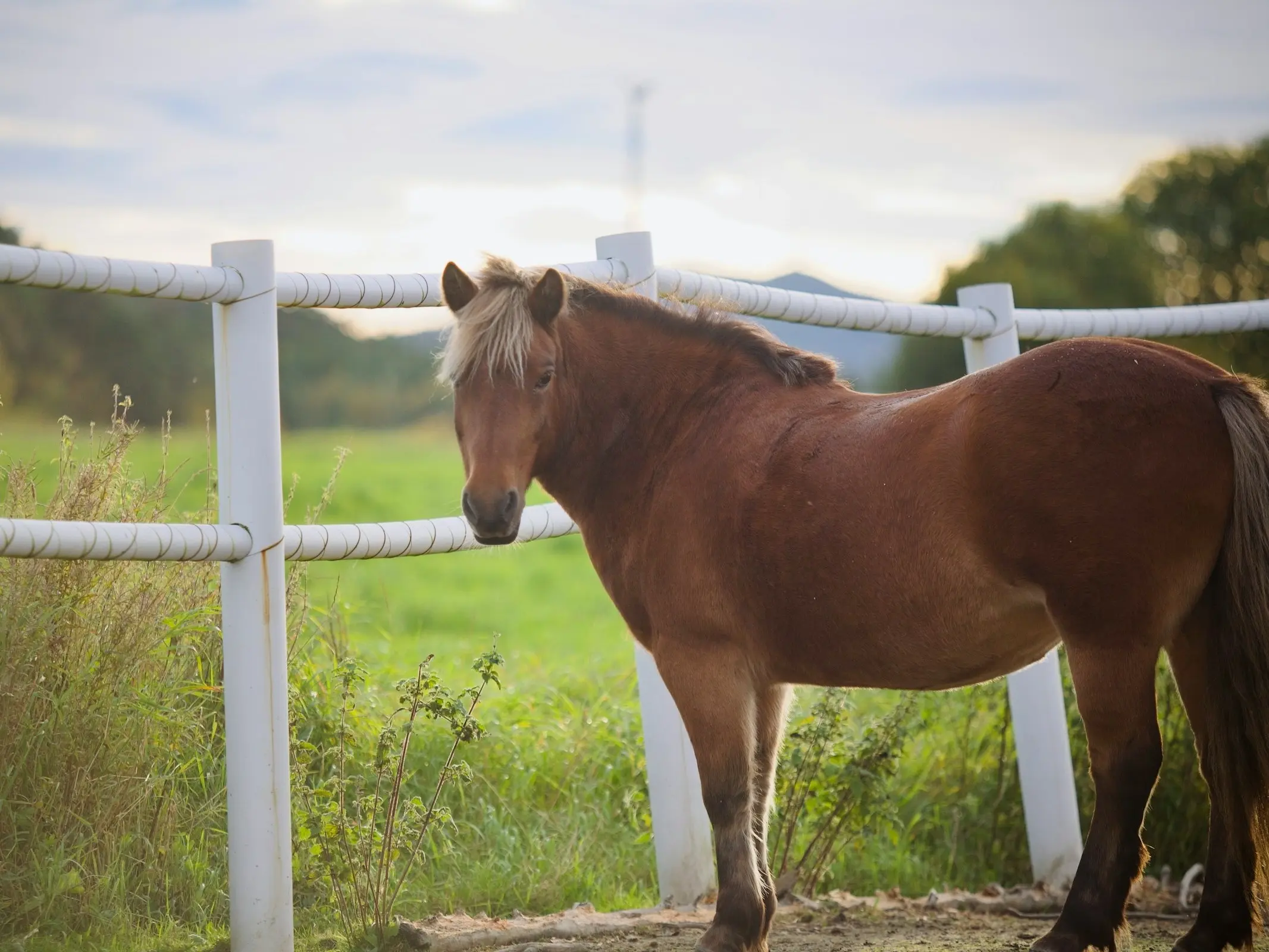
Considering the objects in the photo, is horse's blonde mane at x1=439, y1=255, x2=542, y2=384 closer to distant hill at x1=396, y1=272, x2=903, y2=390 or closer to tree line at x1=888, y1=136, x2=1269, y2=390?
distant hill at x1=396, y1=272, x2=903, y2=390

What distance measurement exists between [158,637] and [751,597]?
1.92 meters

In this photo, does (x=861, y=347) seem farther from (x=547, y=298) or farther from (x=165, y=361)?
(x=547, y=298)

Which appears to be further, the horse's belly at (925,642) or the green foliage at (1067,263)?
the green foliage at (1067,263)

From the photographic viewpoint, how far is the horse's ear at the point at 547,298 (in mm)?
3211

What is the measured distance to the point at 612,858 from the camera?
4.39m

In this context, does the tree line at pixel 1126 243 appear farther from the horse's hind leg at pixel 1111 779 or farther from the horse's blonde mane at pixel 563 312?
the horse's hind leg at pixel 1111 779

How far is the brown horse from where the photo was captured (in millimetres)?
2648

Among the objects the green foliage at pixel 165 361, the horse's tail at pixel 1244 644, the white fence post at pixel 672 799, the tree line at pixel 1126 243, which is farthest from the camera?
the tree line at pixel 1126 243

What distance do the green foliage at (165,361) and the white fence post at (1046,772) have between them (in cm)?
2250

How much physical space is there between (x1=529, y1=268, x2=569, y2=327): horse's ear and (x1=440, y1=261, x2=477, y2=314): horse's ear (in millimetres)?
204

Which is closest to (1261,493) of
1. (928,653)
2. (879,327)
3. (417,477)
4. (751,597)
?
(928,653)

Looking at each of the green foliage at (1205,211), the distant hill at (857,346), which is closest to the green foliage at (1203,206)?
the green foliage at (1205,211)

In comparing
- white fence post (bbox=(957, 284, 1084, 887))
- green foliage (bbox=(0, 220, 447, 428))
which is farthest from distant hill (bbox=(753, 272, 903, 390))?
white fence post (bbox=(957, 284, 1084, 887))

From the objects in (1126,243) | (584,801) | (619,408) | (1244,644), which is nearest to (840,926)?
(584,801)
